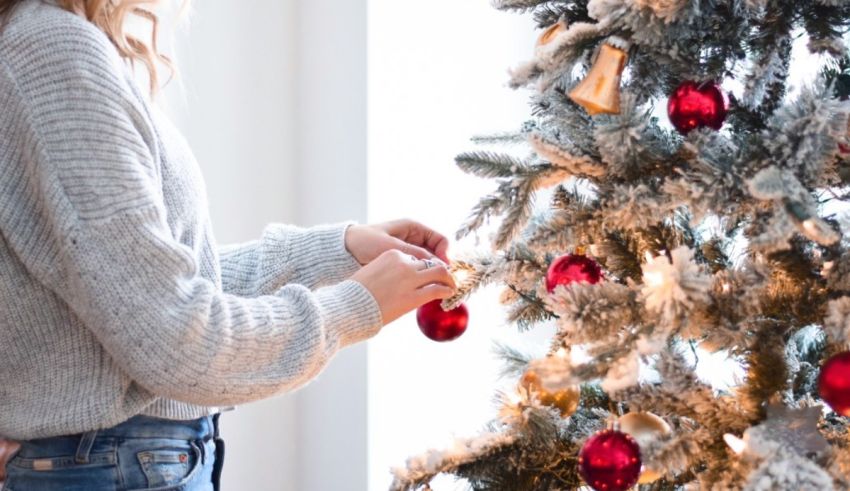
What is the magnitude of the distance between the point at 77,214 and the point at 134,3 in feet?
0.97

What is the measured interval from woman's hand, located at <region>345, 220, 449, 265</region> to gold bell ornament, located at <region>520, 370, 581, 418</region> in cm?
23

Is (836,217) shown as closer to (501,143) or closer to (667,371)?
(667,371)

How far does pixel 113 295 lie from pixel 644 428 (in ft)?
1.52

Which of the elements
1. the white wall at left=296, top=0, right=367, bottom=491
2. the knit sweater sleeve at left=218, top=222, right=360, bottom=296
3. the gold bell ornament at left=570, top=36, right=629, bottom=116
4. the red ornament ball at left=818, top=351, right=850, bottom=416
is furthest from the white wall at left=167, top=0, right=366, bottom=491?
the red ornament ball at left=818, top=351, right=850, bottom=416

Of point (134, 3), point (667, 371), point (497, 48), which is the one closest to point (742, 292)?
point (667, 371)

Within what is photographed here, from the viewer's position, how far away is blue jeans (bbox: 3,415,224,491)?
87cm

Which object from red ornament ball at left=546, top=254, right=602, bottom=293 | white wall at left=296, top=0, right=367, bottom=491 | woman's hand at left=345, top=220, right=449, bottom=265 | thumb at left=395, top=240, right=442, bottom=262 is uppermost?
red ornament ball at left=546, top=254, right=602, bottom=293

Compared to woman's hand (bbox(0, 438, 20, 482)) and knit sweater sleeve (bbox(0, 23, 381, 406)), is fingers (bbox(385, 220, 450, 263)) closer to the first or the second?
knit sweater sleeve (bbox(0, 23, 381, 406))

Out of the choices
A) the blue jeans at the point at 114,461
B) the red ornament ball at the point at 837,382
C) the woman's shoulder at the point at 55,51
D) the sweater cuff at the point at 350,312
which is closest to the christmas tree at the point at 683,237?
the red ornament ball at the point at 837,382

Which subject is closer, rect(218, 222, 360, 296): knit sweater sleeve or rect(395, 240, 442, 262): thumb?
rect(395, 240, 442, 262): thumb

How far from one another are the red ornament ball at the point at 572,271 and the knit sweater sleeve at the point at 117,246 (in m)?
0.23

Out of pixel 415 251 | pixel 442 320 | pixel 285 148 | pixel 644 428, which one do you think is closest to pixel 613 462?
pixel 644 428

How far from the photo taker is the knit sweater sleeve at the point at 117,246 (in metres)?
0.78

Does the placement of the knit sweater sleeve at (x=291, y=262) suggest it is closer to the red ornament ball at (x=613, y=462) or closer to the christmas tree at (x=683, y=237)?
the christmas tree at (x=683, y=237)
